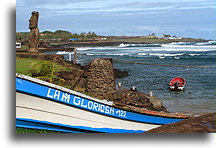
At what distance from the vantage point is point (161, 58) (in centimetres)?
1650

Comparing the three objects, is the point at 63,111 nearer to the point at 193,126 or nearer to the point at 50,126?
the point at 50,126

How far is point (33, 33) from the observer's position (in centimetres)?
555

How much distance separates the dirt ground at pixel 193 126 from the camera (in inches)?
171

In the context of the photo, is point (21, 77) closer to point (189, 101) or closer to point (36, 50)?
point (36, 50)

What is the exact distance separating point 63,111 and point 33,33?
1958mm

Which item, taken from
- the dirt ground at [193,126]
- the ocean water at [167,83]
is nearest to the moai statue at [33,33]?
the ocean water at [167,83]

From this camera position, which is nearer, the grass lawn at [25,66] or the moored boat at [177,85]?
the grass lawn at [25,66]

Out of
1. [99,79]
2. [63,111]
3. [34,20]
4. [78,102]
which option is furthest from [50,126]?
[34,20]

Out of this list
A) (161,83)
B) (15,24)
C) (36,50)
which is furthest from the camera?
(161,83)

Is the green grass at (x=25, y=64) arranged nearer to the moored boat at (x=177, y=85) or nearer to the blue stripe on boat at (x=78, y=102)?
the blue stripe on boat at (x=78, y=102)

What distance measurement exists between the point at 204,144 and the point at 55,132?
6.83ft

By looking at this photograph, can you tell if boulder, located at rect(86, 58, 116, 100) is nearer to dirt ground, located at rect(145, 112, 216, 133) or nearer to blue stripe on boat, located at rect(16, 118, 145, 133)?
blue stripe on boat, located at rect(16, 118, 145, 133)

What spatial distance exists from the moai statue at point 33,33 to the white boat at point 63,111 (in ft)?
4.53

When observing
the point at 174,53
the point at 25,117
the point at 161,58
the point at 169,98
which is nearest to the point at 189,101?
the point at 169,98
